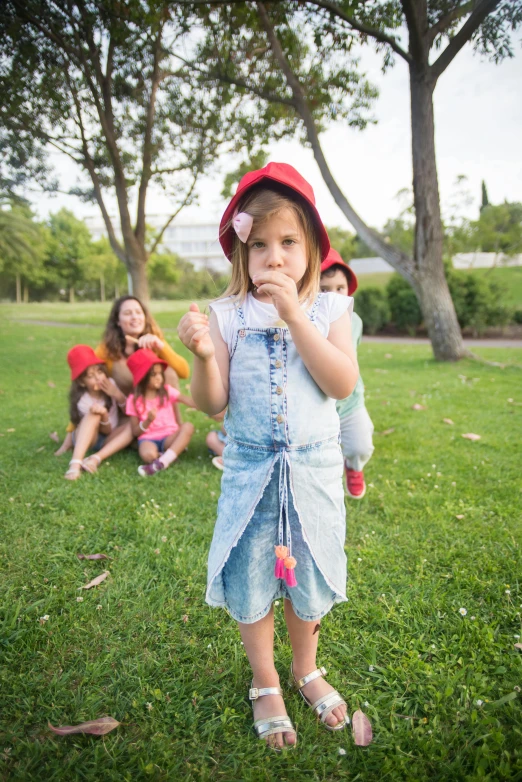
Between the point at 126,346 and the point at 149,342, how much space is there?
48cm

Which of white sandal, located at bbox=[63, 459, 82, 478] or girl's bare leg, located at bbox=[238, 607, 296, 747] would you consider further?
white sandal, located at bbox=[63, 459, 82, 478]

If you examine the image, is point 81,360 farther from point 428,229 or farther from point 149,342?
point 428,229

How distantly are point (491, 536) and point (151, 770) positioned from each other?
7.54 ft

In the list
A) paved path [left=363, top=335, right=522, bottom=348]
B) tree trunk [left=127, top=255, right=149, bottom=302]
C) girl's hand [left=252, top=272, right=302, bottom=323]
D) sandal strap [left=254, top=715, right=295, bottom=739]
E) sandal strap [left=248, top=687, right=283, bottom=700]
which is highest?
tree trunk [left=127, top=255, right=149, bottom=302]

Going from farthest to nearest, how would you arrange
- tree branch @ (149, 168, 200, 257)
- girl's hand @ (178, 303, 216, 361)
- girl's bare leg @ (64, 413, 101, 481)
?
tree branch @ (149, 168, 200, 257)
girl's bare leg @ (64, 413, 101, 481)
girl's hand @ (178, 303, 216, 361)

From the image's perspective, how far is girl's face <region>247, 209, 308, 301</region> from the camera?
1.67m

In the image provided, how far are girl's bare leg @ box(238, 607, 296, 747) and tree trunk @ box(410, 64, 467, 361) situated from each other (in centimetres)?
883

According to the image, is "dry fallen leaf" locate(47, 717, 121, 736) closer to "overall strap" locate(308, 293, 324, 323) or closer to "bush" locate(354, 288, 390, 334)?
"overall strap" locate(308, 293, 324, 323)

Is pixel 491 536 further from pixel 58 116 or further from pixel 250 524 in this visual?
pixel 58 116

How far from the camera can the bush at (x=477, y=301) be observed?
49.6 ft

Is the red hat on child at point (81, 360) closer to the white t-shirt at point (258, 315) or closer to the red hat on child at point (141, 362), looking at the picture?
the red hat on child at point (141, 362)

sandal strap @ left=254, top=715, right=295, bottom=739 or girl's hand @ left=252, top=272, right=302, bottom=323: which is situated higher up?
girl's hand @ left=252, top=272, right=302, bottom=323

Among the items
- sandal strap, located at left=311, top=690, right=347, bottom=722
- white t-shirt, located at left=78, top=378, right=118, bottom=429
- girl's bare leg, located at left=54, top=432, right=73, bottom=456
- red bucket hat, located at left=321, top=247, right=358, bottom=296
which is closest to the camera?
sandal strap, located at left=311, top=690, right=347, bottom=722

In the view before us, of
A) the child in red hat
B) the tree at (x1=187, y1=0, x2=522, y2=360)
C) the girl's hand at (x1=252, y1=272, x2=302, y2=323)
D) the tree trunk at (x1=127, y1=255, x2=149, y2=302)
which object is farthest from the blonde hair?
the tree trunk at (x1=127, y1=255, x2=149, y2=302)
